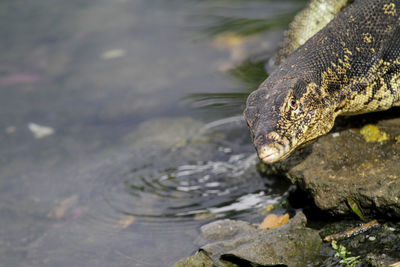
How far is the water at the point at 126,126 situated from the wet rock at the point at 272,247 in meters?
0.62

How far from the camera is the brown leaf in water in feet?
15.0

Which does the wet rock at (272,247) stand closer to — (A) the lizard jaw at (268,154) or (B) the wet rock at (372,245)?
(B) the wet rock at (372,245)

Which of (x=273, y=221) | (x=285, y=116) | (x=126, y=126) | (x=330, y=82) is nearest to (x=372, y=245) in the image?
(x=273, y=221)

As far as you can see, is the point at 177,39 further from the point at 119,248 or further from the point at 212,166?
the point at 119,248

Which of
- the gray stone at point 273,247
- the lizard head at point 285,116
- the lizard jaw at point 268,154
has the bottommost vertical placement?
the gray stone at point 273,247

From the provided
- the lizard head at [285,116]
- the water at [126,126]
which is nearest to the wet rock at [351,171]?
the lizard head at [285,116]

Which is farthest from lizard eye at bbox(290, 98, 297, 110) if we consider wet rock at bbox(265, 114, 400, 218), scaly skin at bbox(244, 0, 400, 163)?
wet rock at bbox(265, 114, 400, 218)

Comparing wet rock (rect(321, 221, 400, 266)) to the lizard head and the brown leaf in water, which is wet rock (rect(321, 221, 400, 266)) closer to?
the brown leaf in water

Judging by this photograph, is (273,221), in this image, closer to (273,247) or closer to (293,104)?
(273,247)

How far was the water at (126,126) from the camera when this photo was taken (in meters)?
5.20

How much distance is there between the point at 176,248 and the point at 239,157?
1.60m

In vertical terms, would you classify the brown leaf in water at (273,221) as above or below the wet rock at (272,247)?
below

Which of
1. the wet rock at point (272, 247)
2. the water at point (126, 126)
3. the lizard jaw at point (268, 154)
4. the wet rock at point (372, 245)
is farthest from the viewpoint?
the water at point (126, 126)

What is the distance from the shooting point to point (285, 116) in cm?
393
